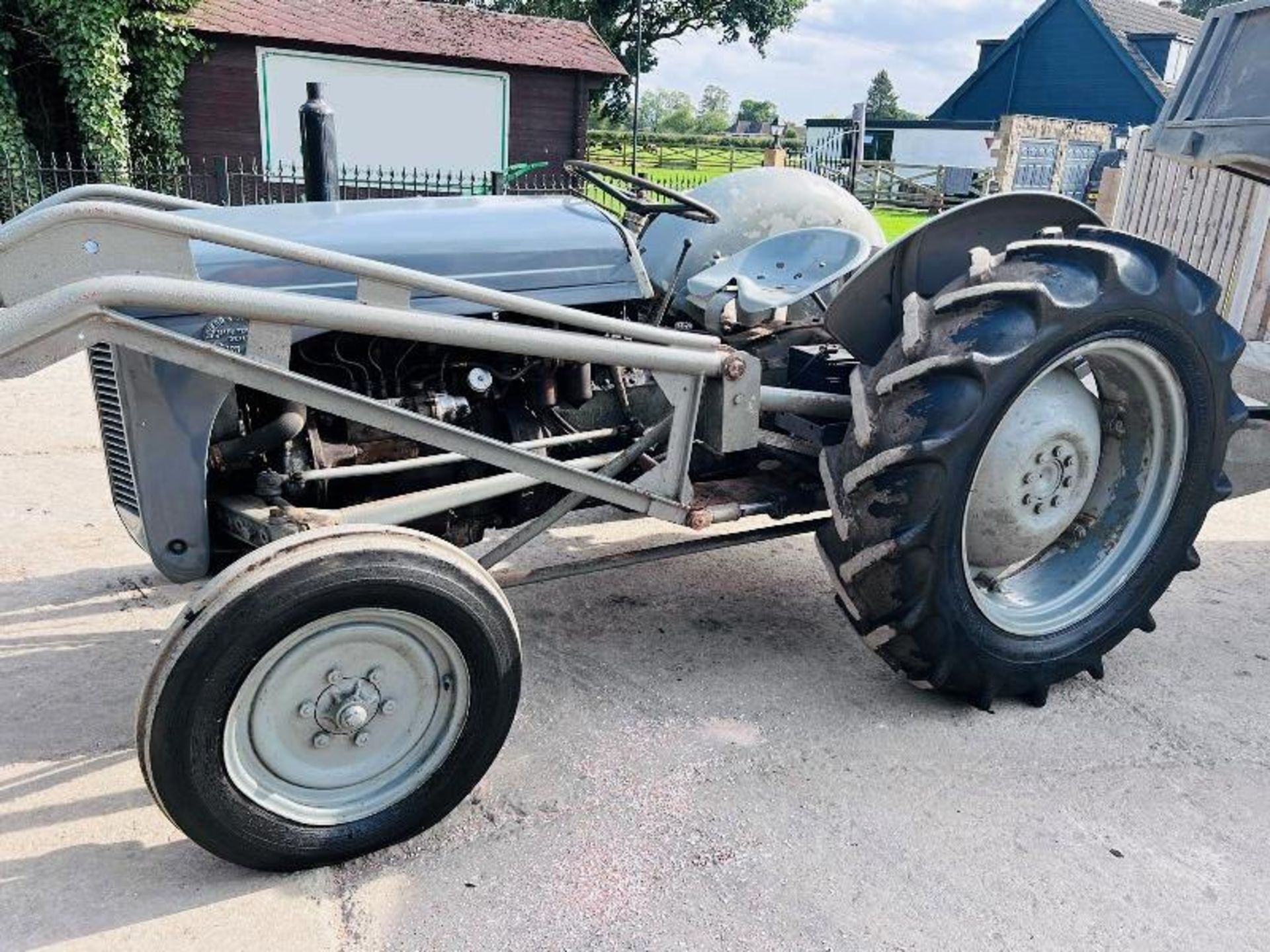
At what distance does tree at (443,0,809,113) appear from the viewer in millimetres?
30531

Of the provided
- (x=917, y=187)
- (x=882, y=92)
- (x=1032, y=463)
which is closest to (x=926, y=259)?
(x=1032, y=463)

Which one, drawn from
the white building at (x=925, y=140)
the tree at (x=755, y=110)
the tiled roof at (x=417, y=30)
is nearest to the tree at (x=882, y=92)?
the tree at (x=755, y=110)

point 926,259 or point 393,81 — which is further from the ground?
point 393,81

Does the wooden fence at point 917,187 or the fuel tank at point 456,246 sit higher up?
the fuel tank at point 456,246

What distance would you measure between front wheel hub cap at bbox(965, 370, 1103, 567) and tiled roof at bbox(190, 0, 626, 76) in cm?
1369

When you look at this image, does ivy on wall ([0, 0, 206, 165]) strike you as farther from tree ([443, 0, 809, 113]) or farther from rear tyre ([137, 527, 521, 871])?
tree ([443, 0, 809, 113])

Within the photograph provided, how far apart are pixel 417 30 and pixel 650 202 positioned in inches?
539

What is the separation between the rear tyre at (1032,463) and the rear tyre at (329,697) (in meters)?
1.06

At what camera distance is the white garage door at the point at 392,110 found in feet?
48.2

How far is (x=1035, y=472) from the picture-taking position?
119 inches

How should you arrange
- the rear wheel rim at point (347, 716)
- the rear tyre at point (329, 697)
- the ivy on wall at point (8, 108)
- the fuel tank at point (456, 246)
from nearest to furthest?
1. the rear tyre at point (329, 697)
2. the rear wheel rim at point (347, 716)
3. the fuel tank at point (456, 246)
4. the ivy on wall at point (8, 108)

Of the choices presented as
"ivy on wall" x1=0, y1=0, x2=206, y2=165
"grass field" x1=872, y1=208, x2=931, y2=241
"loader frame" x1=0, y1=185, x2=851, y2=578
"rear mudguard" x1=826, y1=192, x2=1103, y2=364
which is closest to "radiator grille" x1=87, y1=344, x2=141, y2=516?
"loader frame" x1=0, y1=185, x2=851, y2=578

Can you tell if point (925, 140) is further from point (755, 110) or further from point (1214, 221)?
point (755, 110)

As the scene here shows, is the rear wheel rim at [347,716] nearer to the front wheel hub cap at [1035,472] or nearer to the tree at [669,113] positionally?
the front wheel hub cap at [1035,472]
